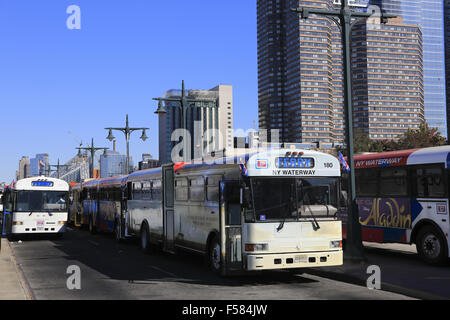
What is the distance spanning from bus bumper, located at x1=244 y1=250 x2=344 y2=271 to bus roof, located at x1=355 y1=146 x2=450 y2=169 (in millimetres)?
4426

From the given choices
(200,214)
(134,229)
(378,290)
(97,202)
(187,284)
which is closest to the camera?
(378,290)

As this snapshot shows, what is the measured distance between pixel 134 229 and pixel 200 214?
802 centimetres

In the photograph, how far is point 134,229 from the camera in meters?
21.8


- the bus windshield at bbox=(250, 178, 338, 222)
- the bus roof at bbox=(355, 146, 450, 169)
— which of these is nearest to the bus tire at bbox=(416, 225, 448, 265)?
the bus roof at bbox=(355, 146, 450, 169)

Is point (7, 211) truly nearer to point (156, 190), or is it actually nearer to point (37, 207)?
point (37, 207)

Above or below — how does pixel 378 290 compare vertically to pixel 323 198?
below

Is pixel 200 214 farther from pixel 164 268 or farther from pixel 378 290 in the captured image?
pixel 378 290

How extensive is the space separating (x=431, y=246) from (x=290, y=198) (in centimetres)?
518

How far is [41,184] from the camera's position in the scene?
84.0 ft

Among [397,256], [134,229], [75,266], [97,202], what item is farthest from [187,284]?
[97,202]

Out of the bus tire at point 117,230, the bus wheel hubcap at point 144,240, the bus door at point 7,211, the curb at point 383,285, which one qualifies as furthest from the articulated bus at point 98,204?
the curb at point 383,285

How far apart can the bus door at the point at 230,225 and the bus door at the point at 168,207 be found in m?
4.63

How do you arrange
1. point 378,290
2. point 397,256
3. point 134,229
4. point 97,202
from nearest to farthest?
point 378,290 < point 397,256 < point 134,229 < point 97,202

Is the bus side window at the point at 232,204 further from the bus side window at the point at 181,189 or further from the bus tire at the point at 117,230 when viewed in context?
the bus tire at the point at 117,230
